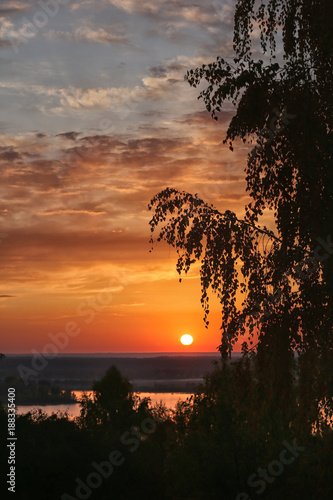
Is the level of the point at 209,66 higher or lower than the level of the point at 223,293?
higher

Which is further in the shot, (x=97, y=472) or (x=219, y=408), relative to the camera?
(x=97, y=472)

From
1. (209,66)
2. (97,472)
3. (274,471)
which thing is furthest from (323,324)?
(97,472)

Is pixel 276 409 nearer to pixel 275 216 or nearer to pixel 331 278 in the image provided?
pixel 331 278

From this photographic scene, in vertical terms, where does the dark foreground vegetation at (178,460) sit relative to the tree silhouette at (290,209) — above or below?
below

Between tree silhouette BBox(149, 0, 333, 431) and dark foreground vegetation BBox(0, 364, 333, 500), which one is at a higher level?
tree silhouette BBox(149, 0, 333, 431)

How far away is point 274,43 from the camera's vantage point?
9828mm

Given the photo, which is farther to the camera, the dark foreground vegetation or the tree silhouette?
the dark foreground vegetation

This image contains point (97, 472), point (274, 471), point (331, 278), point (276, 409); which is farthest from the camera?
point (97, 472)

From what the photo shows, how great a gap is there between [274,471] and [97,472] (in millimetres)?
12817

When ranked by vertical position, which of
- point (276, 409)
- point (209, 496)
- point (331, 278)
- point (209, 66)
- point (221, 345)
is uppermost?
point (209, 66)

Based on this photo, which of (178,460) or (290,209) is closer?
(290,209)

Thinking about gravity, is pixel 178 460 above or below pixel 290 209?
below

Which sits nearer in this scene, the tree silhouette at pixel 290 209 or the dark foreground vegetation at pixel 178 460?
the tree silhouette at pixel 290 209

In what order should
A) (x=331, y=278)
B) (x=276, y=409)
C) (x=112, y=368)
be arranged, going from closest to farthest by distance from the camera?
(x=331, y=278)
(x=276, y=409)
(x=112, y=368)
